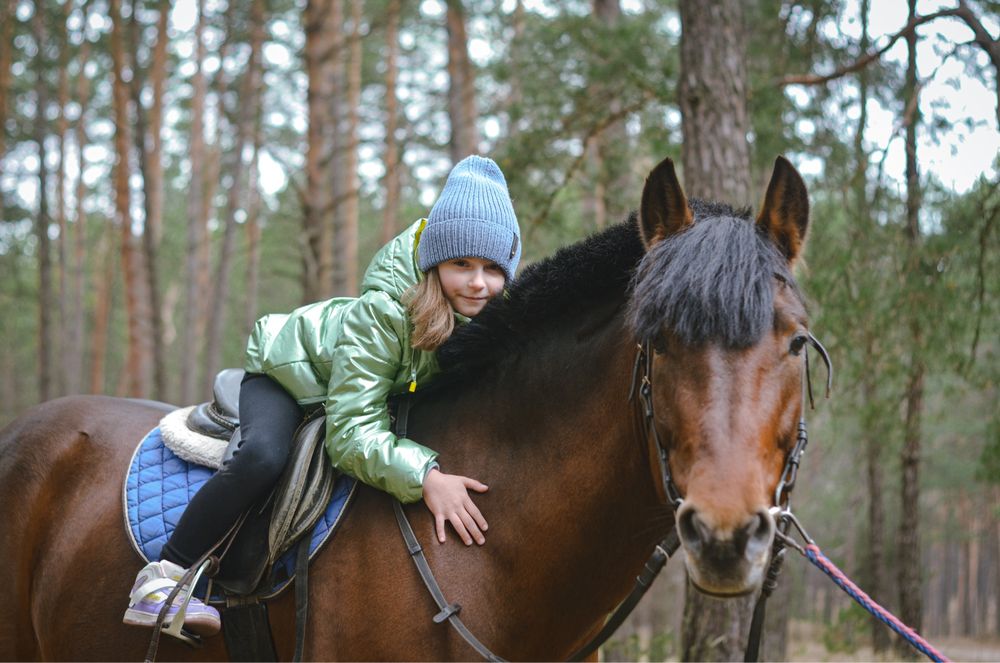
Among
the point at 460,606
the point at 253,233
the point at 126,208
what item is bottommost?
the point at 460,606

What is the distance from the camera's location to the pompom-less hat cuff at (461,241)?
118 inches

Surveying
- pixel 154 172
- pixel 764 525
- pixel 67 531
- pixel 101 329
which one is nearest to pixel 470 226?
pixel 764 525

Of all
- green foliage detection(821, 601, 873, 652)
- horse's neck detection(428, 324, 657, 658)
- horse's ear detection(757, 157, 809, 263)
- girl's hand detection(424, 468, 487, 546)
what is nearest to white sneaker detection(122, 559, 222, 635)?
girl's hand detection(424, 468, 487, 546)

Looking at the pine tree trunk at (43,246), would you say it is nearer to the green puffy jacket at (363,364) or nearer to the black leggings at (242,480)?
the black leggings at (242,480)

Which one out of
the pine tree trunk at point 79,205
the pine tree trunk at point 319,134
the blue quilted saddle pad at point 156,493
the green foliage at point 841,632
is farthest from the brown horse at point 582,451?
the pine tree trunk at point 79,205

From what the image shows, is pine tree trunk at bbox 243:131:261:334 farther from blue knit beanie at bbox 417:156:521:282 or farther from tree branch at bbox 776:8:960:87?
blue knit beanie at bbox 417:156:521:282

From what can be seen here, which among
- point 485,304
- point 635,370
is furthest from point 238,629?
point 635,370

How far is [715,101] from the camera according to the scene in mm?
5840

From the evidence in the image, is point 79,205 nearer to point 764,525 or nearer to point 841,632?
point 841,632

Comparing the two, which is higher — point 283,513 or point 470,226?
point 470,226

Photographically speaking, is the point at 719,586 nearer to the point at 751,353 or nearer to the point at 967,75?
the point at 751,353

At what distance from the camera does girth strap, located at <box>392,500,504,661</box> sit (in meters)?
2.57

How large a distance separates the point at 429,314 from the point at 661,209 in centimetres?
89

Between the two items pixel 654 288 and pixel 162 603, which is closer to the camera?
pixel 654 288
